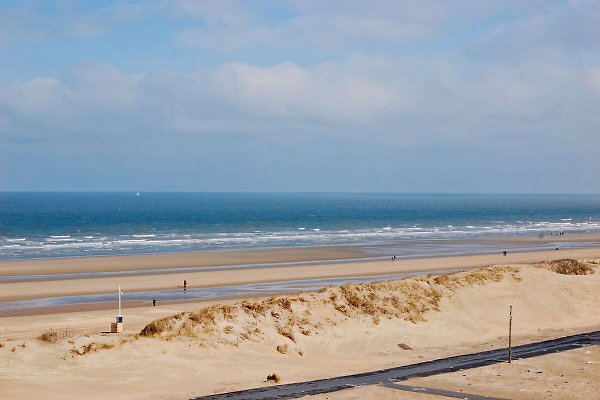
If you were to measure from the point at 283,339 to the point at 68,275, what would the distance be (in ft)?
111

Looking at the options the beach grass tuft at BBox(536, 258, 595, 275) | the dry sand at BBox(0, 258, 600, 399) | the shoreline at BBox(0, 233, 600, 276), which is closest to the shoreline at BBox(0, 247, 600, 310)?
the shoreline at BBox(0, 233, 600, 276)

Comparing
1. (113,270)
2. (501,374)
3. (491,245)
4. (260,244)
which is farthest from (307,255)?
(501,374)

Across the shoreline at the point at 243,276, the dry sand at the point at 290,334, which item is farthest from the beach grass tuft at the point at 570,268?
the shoreline at the point at 243,276

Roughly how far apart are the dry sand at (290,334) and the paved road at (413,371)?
821 mm

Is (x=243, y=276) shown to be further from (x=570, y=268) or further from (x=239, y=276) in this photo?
(x=570, y=268)

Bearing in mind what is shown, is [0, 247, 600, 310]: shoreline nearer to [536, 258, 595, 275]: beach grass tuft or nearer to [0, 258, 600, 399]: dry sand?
[0, 258, 600, 399]: dry sand

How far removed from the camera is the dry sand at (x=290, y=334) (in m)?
23.1

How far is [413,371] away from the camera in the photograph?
25359 mm

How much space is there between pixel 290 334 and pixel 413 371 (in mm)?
5487

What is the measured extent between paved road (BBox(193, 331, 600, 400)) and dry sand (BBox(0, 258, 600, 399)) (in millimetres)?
821

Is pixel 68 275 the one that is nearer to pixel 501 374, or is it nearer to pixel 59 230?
pixel 501 374

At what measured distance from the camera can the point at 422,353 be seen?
28750mm

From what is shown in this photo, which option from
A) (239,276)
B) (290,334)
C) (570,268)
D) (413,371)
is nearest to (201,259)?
(239,276)

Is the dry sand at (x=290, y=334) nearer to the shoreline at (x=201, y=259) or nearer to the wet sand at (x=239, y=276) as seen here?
the wet sand at (x=239, y=276)
